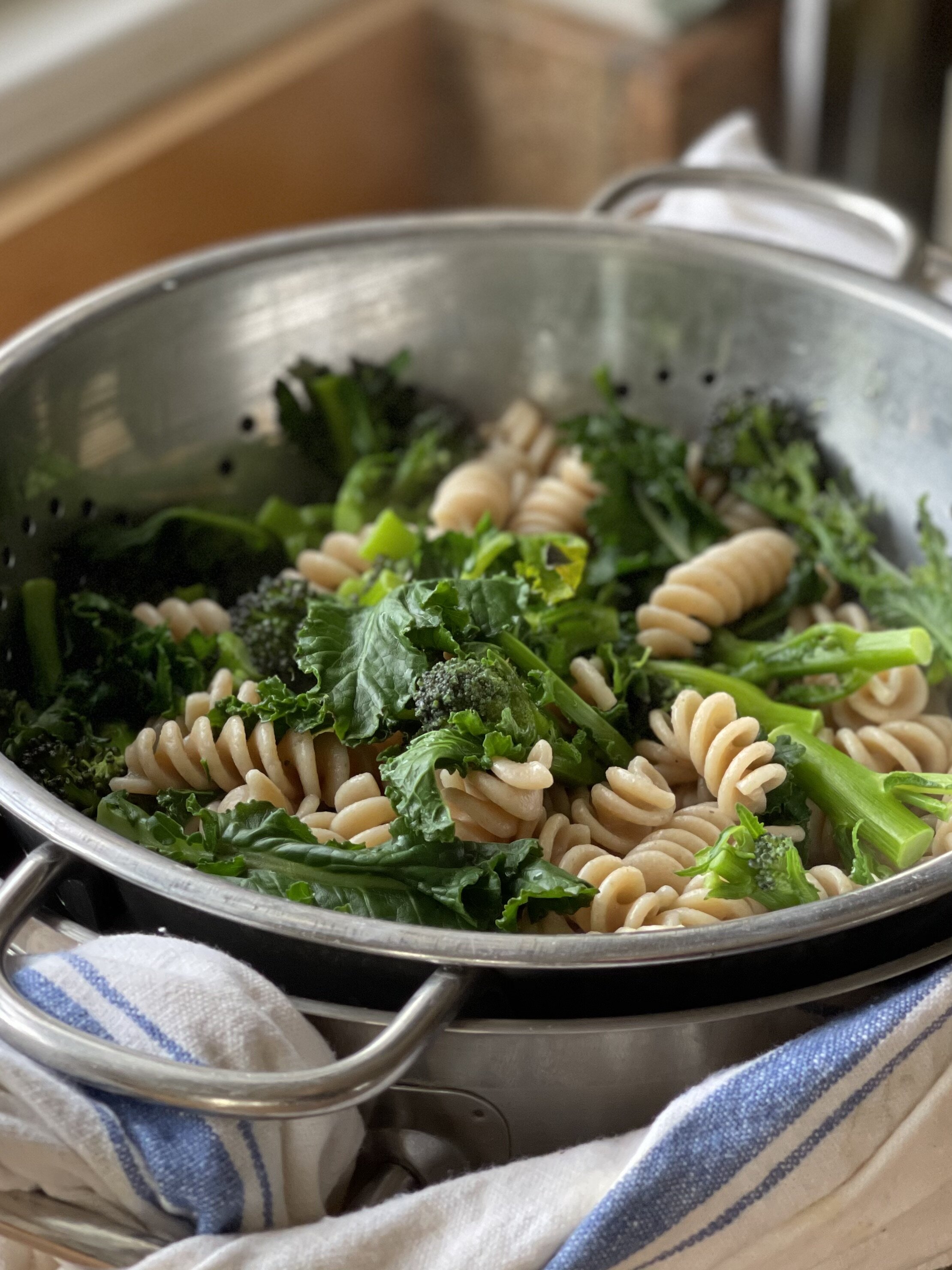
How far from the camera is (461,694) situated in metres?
1.05

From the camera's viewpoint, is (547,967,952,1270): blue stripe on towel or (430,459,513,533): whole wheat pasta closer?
(547,967,952,1270): blue stripe on towel

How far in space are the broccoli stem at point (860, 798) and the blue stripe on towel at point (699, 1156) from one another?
0.21 m

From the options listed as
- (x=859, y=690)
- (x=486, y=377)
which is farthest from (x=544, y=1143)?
(x=486, y=377)

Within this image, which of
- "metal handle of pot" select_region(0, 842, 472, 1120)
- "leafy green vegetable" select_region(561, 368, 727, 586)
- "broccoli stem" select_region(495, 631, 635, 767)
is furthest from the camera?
"leafy green vegetable" select_region(561, 368, 727, 586)

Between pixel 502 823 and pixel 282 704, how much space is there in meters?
0.21

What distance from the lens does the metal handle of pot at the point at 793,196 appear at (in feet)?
4.92

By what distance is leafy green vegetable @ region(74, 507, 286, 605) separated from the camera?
4.70ft

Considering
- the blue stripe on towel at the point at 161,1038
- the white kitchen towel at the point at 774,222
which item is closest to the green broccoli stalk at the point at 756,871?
the blue stripe on towel at the point at 161,1038

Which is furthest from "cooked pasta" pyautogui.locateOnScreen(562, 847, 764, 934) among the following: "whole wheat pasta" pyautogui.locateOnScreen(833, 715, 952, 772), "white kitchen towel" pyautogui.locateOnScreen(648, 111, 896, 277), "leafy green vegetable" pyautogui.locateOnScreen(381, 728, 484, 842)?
"white kitchen towel" pyautogui.locateOnScreen(648, 111, 896, 277)

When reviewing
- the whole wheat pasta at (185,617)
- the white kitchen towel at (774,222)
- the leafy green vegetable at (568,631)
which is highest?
the white kitchen towel at (774,222)

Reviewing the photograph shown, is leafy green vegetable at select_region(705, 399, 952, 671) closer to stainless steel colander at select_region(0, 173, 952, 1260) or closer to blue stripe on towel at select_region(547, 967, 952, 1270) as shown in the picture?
stainless steel colander at select_region(0, 173, 952, 1260)

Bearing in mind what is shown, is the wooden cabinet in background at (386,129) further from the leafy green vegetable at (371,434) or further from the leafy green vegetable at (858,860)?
the leafy green vegetable at (858,860)

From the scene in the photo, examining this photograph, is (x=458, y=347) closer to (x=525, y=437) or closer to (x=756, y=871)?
(x=525, y=437)

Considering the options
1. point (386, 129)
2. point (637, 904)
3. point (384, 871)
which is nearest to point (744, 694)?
point (637, 904)
